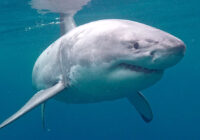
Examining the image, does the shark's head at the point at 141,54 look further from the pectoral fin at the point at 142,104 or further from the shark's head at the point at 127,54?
the pectoral fin at the point at 142,104

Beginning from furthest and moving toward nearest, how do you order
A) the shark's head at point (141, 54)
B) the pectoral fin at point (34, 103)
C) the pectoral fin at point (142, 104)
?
the pectoral fin at point (142, 104), the pectoral fin at point (34, 103), the shark's head at point (141, 54)

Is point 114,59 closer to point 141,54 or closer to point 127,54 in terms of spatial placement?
point 127,54

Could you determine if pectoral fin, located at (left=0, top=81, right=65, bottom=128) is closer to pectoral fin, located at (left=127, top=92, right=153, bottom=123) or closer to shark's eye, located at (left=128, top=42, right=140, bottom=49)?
shark's eye, located at (left=128, top=42, right=140, bottom=49)

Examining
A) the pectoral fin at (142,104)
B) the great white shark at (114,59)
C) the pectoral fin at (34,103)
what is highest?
the great white shark at (114,59)

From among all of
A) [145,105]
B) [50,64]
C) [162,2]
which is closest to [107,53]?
[50,64]

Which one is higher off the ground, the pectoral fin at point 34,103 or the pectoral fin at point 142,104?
the pectoral fin at point 34,103

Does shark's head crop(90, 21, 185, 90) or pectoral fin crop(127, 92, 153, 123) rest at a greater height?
shark's head crop(90, 21, 185, 90)

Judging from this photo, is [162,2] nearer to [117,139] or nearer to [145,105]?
[145,105]

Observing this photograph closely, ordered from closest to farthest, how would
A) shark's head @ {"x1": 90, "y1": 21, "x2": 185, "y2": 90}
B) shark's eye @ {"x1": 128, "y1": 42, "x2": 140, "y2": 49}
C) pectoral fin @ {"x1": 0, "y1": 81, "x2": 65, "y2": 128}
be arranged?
shark's head @ {"x1": 90, "y1": 21, "x2": 185, "y2": 90}
shark's eye @ {"x1": 128, "y1": 42, "x2": 140, "y2": 49}
pectoral fin @ {"x1": 0, "y1": 81, "x2": 65, "y2": 128}

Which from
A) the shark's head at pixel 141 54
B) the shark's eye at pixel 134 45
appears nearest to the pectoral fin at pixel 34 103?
the shark's head at pixel 141 54

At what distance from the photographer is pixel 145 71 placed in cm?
339

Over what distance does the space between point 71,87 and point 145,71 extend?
2.14m

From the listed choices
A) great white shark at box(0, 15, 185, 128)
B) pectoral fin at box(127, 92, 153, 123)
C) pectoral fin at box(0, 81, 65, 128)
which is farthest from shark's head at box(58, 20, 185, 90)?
pectoral fin at box(127, 92, 153, 123)

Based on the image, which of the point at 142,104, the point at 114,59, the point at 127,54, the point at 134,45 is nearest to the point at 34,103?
the point at 114,59
